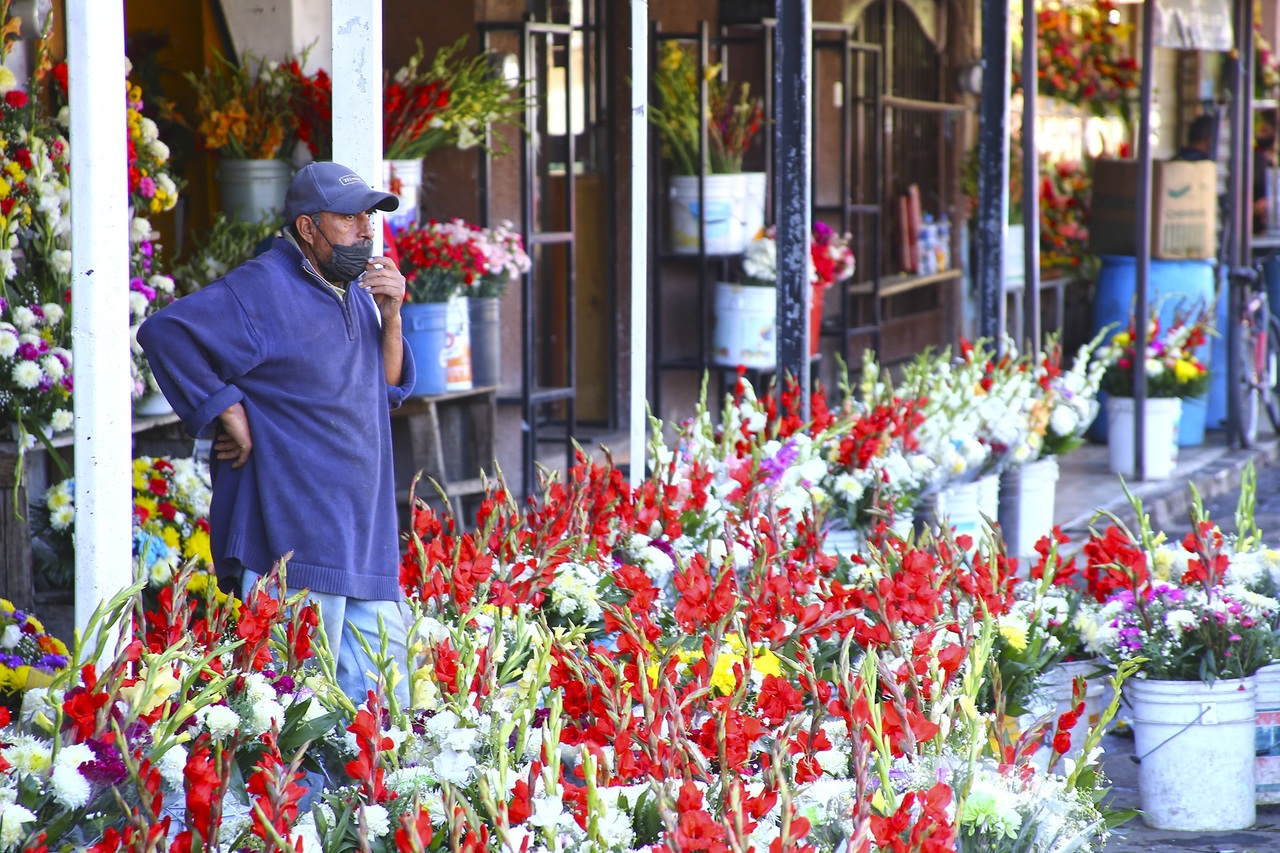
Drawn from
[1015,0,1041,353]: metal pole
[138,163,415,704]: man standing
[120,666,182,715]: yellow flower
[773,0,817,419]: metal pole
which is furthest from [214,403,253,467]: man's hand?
[1015,0,1041,353]: metal pole

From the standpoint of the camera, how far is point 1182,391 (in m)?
8.21

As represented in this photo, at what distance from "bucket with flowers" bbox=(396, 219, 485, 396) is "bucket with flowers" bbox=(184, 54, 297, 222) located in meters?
0.46

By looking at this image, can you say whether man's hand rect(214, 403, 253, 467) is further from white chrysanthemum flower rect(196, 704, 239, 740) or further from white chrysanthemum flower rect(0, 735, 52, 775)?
white chrysanthemum flower rect(0, 735, 52, 775)

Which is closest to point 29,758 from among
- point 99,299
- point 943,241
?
point 99,299

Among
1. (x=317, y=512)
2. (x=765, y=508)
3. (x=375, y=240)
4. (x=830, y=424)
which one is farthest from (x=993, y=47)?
(x=317, y=512)

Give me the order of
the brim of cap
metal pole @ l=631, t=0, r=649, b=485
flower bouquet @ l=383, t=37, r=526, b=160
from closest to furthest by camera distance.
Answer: the brim of cap → metal pole @ l=631, t=0, r=649, b=485 → flower bouquet @ l=383, t=37, r=526, b=160

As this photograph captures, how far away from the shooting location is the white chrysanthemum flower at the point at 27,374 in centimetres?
399

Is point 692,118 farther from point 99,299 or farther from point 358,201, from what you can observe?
point 99,299

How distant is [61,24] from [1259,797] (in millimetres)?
3859

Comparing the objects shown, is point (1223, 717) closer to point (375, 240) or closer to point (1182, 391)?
point (375, 240)

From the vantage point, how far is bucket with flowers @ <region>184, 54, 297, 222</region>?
512 cm

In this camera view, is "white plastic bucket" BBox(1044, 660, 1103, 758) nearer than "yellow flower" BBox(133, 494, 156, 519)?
Yes

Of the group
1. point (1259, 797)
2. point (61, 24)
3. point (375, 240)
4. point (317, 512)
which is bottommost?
point (1259, 797)

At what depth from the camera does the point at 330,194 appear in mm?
3041
